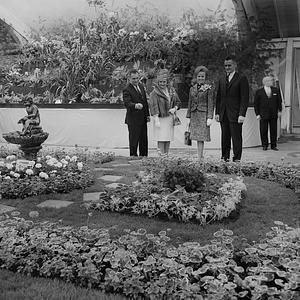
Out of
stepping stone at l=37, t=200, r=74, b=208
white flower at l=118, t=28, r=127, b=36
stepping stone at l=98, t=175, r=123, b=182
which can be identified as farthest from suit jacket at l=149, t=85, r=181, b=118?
white flower at l=118, t=28, r=127, b=36

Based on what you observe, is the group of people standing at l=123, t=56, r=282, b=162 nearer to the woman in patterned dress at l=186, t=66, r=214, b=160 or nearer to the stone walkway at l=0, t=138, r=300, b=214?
the woman in patterned dress at l=186, t=66, r=214, b=160

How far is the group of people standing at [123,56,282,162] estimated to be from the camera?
6.72m

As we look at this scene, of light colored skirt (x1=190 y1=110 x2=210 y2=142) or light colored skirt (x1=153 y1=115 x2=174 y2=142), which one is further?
light colored skirt (x1=153 y1=115 x2=174 y2=142)

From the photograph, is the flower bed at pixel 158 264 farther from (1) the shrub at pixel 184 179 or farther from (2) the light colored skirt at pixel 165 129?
(2) the light colored skirt at pixel 165 129

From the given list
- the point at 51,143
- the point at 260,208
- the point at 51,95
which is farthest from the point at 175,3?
the point at 260,208

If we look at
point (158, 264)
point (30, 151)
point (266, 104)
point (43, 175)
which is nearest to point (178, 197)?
point (158, 264)

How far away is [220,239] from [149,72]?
7.92 meters

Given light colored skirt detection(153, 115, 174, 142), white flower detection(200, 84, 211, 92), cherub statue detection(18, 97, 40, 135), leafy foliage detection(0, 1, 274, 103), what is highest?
leafy foliage detection(0, 1, 274, 103)

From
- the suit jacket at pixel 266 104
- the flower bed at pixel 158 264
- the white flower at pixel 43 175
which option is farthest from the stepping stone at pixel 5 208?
the suit jacket at pixel 266 104

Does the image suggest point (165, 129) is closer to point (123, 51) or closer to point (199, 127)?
point (199, 127)

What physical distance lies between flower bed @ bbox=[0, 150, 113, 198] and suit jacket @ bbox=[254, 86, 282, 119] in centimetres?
507

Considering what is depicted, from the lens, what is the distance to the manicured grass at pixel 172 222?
2.62m

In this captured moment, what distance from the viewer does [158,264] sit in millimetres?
2590

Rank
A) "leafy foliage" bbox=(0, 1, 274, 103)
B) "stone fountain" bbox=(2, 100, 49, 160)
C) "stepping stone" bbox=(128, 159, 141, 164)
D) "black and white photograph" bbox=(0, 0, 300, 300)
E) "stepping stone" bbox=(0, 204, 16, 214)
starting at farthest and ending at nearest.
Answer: "leafy foliage" bbox=(0, 1, 274, 103), "stepping stone" bbox=(128, 159, 141, 164), "stone fountain" bbox=(2, 100, 49, 160), "stepping stone" bbox=(0, 204, 16, 214), "black and white photograph" bbox=(0, 0, 300, 300)
